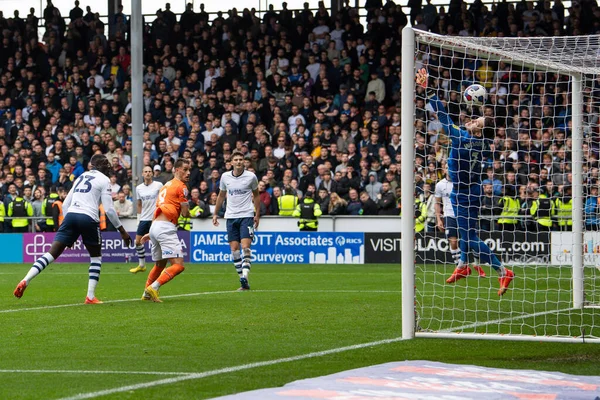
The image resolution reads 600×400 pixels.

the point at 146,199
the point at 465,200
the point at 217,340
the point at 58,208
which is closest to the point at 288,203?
the point at 146,199

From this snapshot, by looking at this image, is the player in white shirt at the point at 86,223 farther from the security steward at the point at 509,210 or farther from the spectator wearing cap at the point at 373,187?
the spectator wearing cap at the point at 373,187

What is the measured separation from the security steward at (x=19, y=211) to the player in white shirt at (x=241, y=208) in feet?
40.2

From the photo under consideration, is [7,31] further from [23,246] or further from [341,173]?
[341,173]

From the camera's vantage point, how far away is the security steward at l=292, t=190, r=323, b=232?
25.7m

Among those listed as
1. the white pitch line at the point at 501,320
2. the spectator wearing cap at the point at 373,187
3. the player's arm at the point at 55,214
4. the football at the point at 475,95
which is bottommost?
the white pitch line at the point at 501,320

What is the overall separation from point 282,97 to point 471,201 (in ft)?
52.9

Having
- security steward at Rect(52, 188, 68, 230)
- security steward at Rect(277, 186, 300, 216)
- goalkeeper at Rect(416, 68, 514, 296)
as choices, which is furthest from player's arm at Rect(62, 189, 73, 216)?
security steward at Rect(52, 188, 68, 230)

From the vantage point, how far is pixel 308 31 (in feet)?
102

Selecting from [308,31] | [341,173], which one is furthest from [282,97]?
[341,173]

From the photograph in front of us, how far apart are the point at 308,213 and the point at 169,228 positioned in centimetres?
1174

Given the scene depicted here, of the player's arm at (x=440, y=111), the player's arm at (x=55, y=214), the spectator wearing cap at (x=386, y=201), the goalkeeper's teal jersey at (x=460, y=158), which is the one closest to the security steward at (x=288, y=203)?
the spectator wearing cap at (x=386, y=201)

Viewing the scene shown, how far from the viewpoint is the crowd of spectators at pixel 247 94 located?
86.5ft

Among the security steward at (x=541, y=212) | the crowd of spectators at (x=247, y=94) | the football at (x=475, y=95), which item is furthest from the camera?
the crowd of spectators at (x=247, y=94)

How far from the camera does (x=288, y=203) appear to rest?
26.1 m
